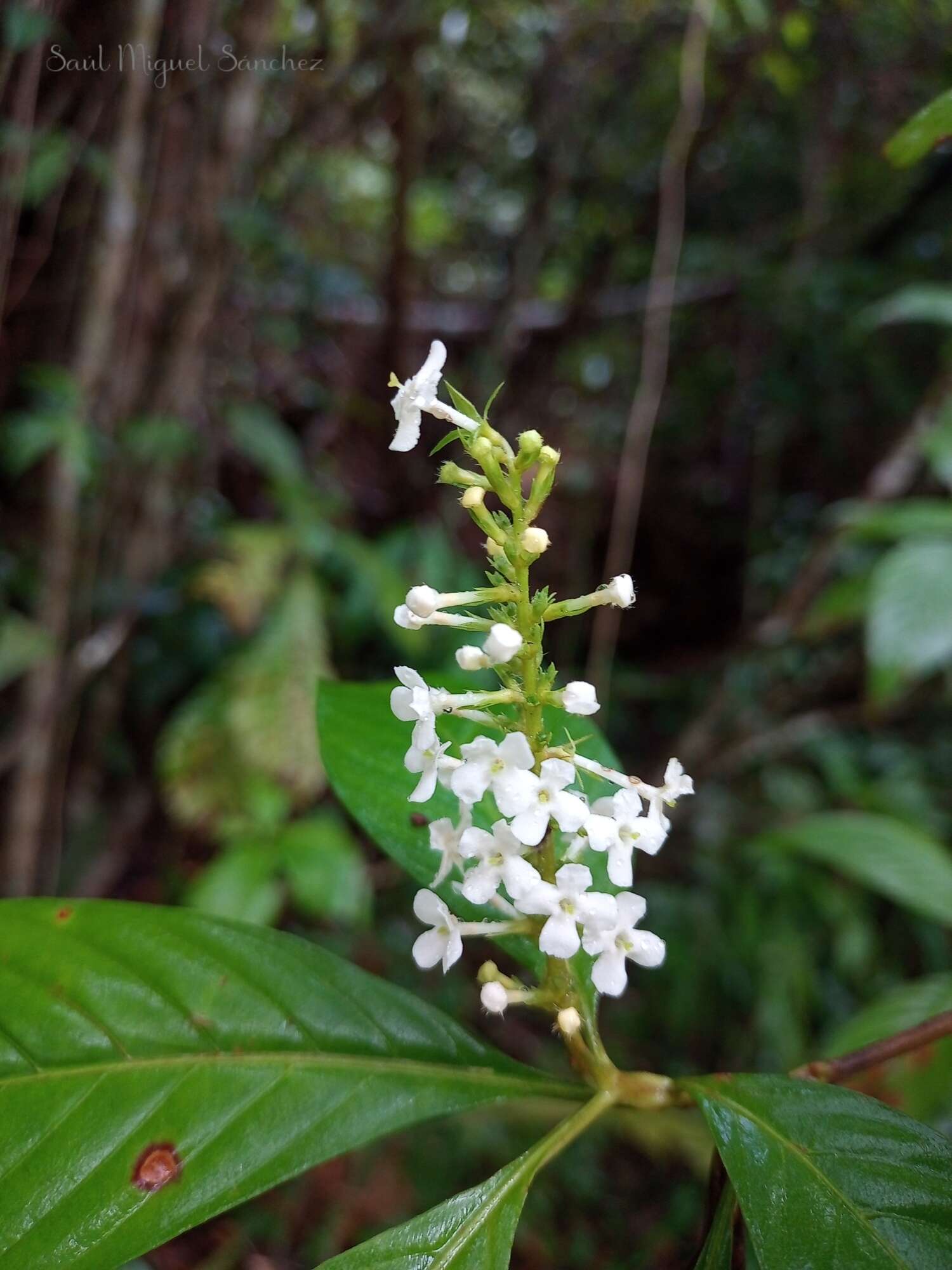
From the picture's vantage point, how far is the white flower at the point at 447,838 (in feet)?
2.78

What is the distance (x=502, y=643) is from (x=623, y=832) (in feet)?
0.81

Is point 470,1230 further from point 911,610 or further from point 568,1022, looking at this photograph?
point 911,610

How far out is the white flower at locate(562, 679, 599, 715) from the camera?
0.78 m

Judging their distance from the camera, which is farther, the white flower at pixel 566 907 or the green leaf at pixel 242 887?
the green leaf at pixel 242 887

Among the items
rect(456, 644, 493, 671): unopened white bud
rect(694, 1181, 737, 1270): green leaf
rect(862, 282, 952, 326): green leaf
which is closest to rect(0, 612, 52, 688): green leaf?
rect(456, 644, 493, 671): unopened white bud

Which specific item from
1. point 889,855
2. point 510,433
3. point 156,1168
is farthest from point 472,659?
point 510,433

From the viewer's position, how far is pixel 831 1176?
749 millimetres

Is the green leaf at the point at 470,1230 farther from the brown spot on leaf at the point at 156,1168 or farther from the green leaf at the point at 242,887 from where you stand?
the green leaf at the point at 242,887

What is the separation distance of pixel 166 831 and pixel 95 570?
3.19ft

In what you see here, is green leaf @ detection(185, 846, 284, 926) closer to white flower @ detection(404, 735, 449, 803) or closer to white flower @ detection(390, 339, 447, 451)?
white flower @ detection(404, 735, 449, 803)

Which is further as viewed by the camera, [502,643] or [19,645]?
[19,645]

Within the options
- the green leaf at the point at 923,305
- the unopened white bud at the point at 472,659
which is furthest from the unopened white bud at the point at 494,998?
the green leaf at the point at 923,305

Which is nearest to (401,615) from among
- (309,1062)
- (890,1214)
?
(309,1062)

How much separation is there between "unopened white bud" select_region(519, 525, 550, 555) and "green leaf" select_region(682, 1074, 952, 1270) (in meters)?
0.56
